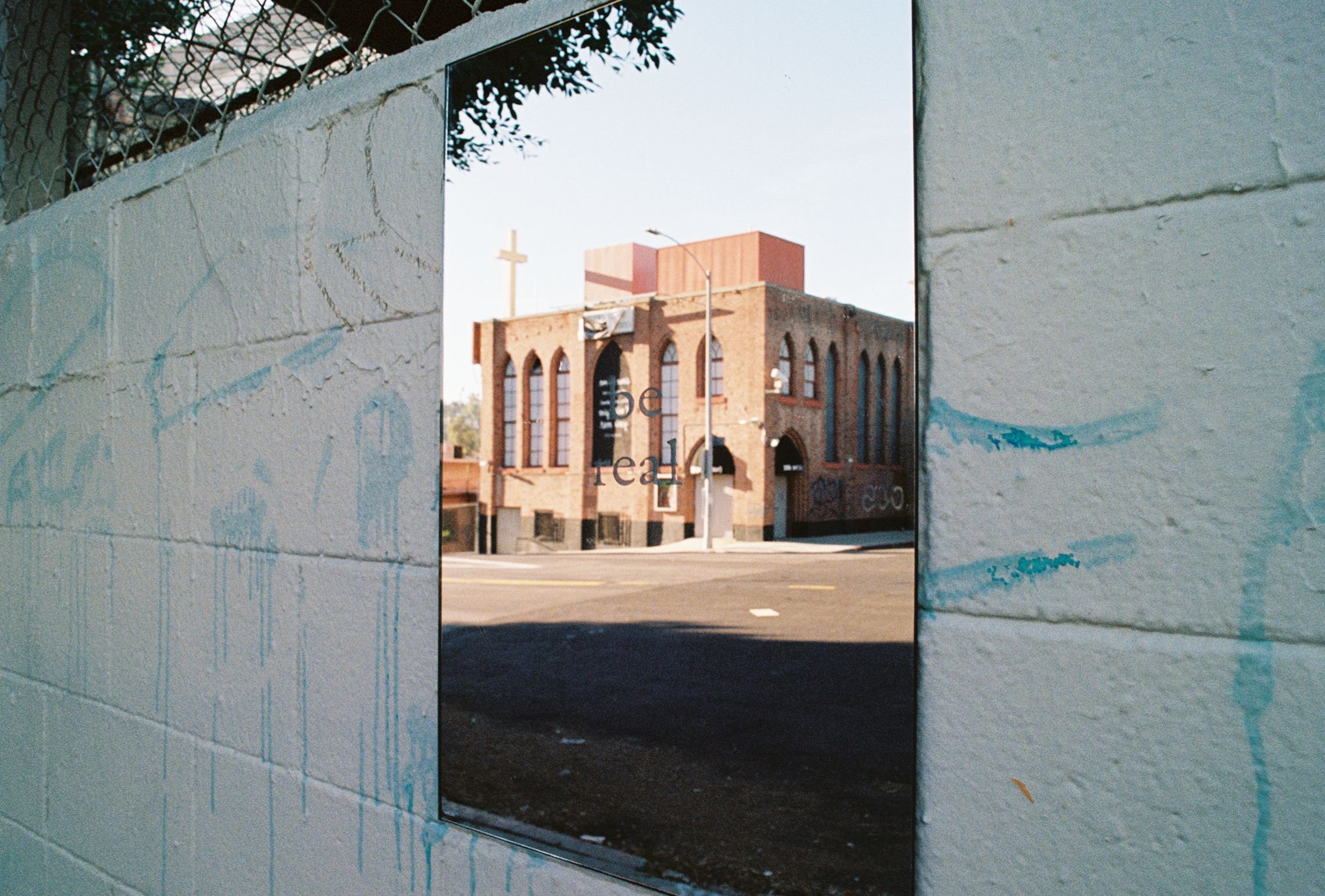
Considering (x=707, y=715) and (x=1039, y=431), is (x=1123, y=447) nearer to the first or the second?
(x=1039, y=431)

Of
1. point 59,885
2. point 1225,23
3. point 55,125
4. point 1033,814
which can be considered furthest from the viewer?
point 55,125

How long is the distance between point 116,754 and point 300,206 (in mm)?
1758

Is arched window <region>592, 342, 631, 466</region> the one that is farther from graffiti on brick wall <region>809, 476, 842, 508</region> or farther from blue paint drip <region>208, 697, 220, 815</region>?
blue paint drip <region>208, 697, 220, 815</region>

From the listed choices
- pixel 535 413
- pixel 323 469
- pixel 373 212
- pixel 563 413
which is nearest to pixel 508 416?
pixel 563 413

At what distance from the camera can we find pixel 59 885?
302cm

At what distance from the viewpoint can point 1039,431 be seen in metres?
1.17

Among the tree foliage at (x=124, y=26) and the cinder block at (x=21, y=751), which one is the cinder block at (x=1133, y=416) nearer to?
the tree foliage at (x=124, y=26)

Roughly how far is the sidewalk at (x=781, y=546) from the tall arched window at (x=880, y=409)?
0.83 metres

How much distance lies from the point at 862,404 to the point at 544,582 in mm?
9014

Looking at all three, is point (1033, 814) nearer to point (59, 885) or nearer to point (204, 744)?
point (204, 744)

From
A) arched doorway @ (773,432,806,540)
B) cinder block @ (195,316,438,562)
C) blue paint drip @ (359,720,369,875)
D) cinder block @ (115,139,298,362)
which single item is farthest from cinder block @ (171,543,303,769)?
arched doorway @ (773,432,806,540)

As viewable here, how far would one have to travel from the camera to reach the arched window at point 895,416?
271cm

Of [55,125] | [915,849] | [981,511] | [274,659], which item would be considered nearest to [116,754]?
[274,659]

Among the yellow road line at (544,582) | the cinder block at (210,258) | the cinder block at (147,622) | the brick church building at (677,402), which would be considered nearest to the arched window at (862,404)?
the brick church building at (677,402)
